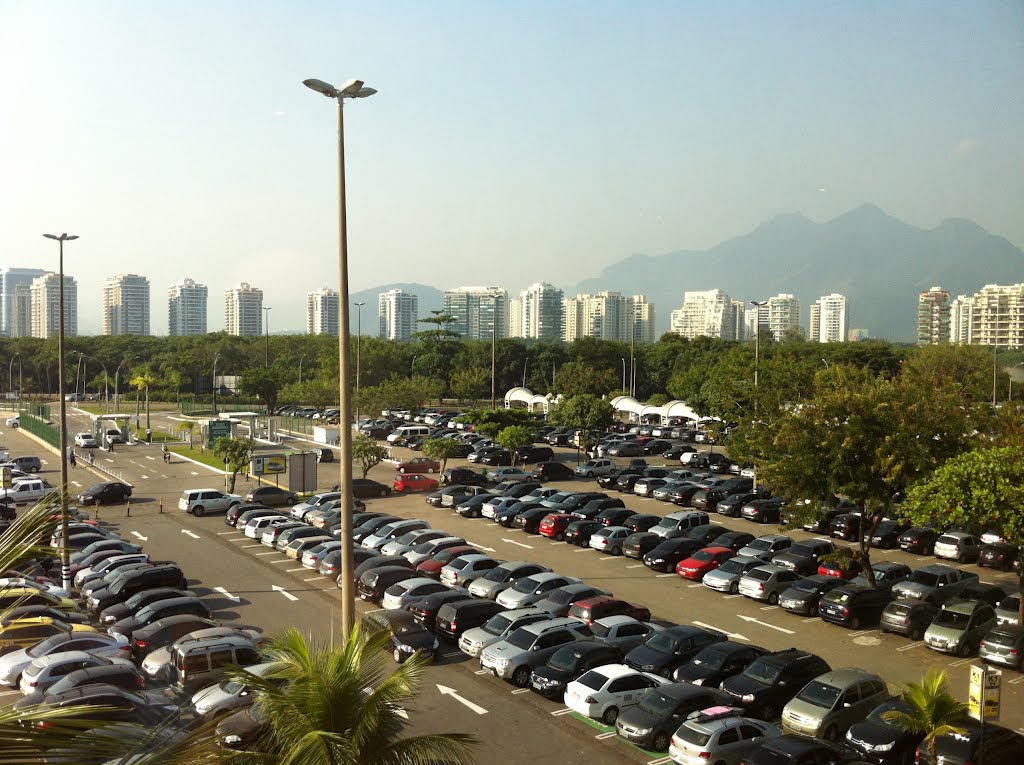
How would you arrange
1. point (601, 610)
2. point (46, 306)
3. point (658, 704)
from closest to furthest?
point (658, 704)
point (601, 610)
point (46, 306)

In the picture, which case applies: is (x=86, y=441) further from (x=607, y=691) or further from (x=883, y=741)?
(x=883, y=741)

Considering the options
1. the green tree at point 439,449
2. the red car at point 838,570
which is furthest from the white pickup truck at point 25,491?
the red car at point 838,570

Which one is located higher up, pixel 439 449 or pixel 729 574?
pixel 439 449

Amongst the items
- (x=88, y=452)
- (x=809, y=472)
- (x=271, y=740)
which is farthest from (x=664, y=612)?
(x=88, y=452)

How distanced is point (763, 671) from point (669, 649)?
2.06m

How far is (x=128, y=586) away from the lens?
2188cm

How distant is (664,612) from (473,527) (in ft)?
38.7

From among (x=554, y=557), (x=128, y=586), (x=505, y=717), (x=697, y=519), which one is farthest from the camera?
(x=697, y=519)

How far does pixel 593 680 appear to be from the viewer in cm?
1522

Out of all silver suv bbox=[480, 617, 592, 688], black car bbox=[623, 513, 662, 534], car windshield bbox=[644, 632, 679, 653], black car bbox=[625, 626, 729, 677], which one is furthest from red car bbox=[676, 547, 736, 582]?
silver suv bbox=[480, 617, 592, 688]

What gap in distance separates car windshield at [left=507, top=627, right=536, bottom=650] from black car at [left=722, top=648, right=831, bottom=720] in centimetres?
398

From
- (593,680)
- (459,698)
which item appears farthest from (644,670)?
(459,698)

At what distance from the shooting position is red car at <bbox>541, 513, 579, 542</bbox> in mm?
30453

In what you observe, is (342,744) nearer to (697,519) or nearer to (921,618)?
(921,618)
